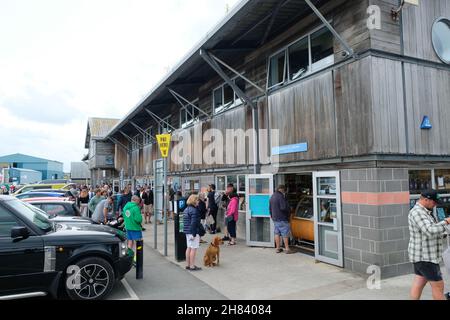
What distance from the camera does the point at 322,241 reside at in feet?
25.2

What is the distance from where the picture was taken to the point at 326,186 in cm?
767

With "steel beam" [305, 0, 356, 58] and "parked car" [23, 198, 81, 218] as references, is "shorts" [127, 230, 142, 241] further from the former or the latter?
"steel beam" [305, 0, 356, 58]

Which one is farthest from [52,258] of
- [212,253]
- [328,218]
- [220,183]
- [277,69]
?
[220,183]

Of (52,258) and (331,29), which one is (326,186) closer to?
(331,29)

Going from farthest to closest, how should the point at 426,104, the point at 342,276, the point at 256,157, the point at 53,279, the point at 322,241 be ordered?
1. the point at 256,157
2. the point at 322,241
3. the point at 426,104
4. the point at 342,276
5. the point at 53,279

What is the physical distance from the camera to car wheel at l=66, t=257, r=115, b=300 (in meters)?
5.23

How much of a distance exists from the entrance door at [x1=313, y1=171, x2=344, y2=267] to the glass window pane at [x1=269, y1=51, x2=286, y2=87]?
3.37 metres

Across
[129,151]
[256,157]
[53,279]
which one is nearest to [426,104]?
[256,157]

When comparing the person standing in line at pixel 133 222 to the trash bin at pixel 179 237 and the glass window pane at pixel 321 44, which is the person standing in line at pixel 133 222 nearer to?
the trash bin at pixel 179 237

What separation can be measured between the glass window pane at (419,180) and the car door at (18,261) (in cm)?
693

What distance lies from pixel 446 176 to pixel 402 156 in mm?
1873

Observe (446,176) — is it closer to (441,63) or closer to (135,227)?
(441,63)

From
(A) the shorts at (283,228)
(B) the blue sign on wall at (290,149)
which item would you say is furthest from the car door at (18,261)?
(B) the blue sign on wall at (290,149)

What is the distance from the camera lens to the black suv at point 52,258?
4.86 meters
